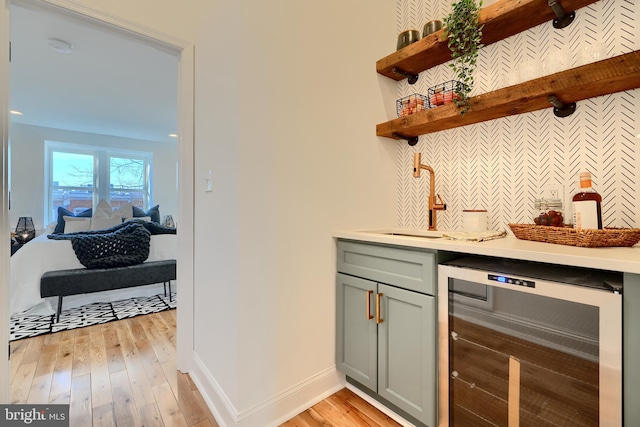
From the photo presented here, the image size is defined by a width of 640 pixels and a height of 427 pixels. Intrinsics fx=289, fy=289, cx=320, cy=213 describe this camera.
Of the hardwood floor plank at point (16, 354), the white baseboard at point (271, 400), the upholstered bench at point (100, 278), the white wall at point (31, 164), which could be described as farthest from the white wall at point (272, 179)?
the white wall at point (31, 164)

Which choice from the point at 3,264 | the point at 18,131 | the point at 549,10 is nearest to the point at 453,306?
the point at 549,10

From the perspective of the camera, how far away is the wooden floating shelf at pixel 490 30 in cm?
140

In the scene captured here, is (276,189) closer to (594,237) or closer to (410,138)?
(410,138)

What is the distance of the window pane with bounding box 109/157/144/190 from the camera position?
623 centimetres

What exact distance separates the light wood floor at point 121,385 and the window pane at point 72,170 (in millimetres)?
4613

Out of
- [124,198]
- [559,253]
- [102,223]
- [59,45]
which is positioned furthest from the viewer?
[124,198]

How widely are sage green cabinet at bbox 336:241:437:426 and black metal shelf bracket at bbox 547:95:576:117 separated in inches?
37.4

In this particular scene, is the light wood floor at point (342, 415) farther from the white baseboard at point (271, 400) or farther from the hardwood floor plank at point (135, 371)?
the hardwood floor plank at point (135, 371)

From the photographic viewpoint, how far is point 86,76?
3314 millimetres

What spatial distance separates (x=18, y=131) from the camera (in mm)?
5195

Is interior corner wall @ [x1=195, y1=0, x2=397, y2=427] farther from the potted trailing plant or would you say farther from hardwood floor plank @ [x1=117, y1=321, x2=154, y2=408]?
the potted trailing plant

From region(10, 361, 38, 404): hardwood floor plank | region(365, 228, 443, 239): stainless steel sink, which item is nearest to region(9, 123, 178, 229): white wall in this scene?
region(10, 361, 38, 404): hardwood floor plank

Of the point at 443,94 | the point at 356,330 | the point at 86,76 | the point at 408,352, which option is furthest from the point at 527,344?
the point at 86,76

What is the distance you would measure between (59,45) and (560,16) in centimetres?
384
